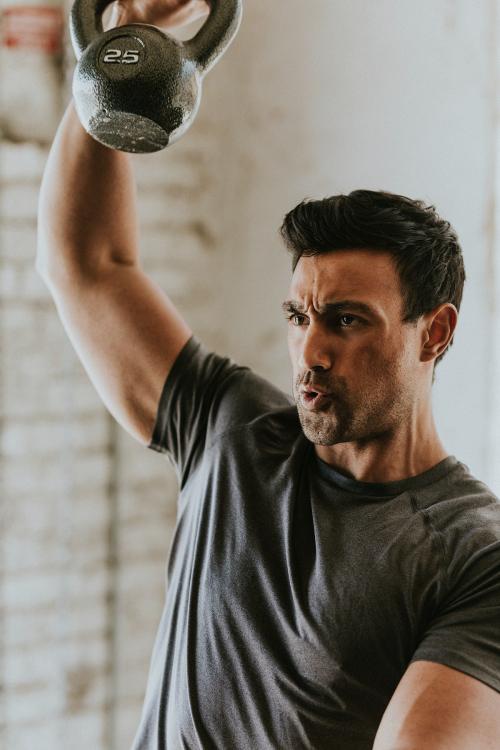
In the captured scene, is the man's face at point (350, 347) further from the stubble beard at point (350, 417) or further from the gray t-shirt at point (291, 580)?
the gray t-shirt at point (291, 580)

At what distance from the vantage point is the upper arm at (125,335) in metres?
1.43

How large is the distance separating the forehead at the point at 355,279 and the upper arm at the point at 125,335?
0.96 ft

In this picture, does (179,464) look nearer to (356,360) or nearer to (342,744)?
(356,360)

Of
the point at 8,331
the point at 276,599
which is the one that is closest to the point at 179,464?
the point at 276,599

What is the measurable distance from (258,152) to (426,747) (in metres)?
1.70

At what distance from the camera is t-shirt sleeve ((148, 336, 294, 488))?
141 cm

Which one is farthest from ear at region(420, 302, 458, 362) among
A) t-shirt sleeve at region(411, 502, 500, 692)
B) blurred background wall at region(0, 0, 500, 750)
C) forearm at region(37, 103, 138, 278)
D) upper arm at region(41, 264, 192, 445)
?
blurred background wall at region(0, 0, 500, 750)

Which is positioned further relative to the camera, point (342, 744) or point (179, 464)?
point (179, 464)

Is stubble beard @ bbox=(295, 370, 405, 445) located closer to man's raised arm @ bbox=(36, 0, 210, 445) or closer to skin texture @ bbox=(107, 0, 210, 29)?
man's raised arm @ bbox=(36, 0, 210, 445)

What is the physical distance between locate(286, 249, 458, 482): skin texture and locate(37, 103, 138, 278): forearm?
1.06 ft

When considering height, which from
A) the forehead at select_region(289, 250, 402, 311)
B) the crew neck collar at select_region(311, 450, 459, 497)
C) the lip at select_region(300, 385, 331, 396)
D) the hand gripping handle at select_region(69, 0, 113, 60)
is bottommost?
the crew neck collar at select_region(311, 450, 459, 497)

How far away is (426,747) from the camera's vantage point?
0.95 m

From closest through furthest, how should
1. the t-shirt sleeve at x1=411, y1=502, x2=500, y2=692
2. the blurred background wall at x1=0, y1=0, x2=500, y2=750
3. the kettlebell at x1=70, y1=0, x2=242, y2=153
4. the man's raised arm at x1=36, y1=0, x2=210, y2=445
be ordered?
the kettlebell at x1=70, y1=0, x2=242, y2=153, the t-shirt sleeve at x1=411, y1=502, x2=500, y2=692, the man's raised arm at x1=36, y1=0, x2=210, y2=445, the blurred background wall at x1=0, y1=0, x2=500, y2=750

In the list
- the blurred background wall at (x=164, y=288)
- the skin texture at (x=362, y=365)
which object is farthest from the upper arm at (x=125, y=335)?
the blurred background wall at (x=164, y=288)
